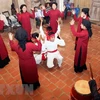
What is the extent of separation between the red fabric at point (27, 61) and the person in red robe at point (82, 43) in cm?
137

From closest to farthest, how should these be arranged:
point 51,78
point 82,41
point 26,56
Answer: point 26,56
point 82,41
point 51,78

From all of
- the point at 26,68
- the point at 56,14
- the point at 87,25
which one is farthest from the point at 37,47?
the point at 56,14

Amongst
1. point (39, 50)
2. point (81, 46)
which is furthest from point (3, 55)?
point (81, 46)

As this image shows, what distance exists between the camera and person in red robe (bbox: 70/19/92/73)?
449 centimetres

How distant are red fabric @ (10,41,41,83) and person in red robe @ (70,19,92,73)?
54.1 inches

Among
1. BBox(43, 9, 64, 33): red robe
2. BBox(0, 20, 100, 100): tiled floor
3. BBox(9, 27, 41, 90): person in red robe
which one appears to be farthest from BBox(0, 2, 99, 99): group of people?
BBox(43, 9, 64, 33): red robe

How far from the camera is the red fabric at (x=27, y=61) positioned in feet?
12.3

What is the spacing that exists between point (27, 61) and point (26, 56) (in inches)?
6.9

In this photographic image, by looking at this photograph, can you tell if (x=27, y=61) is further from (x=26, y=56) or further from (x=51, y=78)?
(x=51, y=78)

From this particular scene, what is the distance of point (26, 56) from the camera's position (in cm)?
382

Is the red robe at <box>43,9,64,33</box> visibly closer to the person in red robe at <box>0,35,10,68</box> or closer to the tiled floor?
the tiled floor

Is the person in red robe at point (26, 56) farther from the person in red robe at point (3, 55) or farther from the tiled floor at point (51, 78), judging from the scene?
the person in red robe at point (3, 55)

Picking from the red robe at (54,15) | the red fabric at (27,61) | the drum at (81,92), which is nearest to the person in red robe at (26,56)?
the red fabric at (27,61)

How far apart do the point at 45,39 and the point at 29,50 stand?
4.21ft
